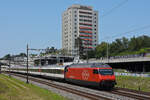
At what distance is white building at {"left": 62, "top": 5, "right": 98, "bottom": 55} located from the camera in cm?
16738

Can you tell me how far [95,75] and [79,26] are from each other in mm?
142141

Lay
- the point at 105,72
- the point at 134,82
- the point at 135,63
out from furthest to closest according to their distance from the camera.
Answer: the point at 135,63, the point at 134,82, the point at 105,72

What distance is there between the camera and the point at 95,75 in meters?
28.6

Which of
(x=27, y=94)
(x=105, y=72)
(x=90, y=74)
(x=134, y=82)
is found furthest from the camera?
(x=134, y=82)

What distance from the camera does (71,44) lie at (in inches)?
6614

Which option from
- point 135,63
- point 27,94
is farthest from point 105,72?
point 135,63

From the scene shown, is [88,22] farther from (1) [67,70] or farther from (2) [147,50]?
(1) [67,70]

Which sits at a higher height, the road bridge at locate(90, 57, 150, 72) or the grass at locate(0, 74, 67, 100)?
the road bridge at locate(90, 57, 150, 72)

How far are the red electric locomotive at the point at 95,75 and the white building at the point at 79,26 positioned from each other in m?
129

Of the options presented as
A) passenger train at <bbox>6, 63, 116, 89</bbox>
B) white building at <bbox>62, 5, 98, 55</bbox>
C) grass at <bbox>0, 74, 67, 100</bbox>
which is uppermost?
white building at <bbox>62, 5, 98, 55</bbox>

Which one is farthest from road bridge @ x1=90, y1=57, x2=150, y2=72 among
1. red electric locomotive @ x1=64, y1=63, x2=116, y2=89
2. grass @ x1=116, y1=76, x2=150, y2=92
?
red electric locomotive @ x1=64, y1=63, x2=116, y2=89

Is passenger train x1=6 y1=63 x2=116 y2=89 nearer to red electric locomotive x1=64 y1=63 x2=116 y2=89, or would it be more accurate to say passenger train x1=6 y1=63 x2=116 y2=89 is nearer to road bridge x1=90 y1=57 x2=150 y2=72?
red electric locomotive x1=64 y1=63 x2=116 y2=89

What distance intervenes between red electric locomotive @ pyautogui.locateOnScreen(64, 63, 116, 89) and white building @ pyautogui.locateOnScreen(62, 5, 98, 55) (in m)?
129

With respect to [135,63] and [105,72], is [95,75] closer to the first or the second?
[105,72]
